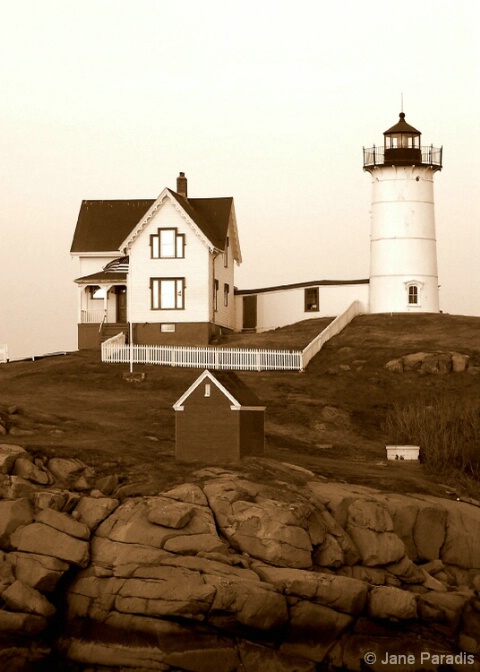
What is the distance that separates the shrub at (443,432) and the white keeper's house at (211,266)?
1591 centimetres

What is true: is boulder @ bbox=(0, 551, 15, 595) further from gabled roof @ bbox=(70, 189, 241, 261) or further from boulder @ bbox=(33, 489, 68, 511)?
gabled roof @ bbox=(70, 189, 241, 261)

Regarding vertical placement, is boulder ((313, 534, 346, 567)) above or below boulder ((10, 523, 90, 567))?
below

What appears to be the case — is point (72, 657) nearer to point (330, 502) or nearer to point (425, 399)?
point (330, 502)

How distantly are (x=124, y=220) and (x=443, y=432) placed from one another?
28.9 meters

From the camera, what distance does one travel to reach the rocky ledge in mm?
36906

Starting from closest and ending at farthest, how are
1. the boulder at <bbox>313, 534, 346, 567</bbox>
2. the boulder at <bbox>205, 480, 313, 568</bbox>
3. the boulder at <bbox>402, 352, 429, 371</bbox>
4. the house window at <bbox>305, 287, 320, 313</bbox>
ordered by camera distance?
the boulder at <bbox>205, 480, 313, 568</bbox> < the boulder at <bbox>313, 534, 346, 567</bbox> < the boulder at <bbox>402, 352, 429, 371</bbox> < the house window at <bbox>305, 287, 320, 313</bbox>

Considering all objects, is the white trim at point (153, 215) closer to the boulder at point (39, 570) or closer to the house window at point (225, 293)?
the house window at point (225, 293)

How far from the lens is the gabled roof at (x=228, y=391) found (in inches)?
1793

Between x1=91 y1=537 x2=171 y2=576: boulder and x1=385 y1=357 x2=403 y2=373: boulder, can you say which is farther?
x1=385 y1=357 x2=403 y2=373: boulder

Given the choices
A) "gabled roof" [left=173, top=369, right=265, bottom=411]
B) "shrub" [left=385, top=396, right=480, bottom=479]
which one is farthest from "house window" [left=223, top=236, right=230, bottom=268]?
"gabled roof" [left=173, top=369, right=265, bottom=411]

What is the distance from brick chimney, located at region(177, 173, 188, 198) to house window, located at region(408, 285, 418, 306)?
11899mm

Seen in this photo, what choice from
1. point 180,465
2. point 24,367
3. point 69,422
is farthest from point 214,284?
point 180,465

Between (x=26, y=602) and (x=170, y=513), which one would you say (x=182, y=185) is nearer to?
(x=170, y=513)

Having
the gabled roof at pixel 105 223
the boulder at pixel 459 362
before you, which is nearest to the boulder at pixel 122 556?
the boulder at pixel 459 362
